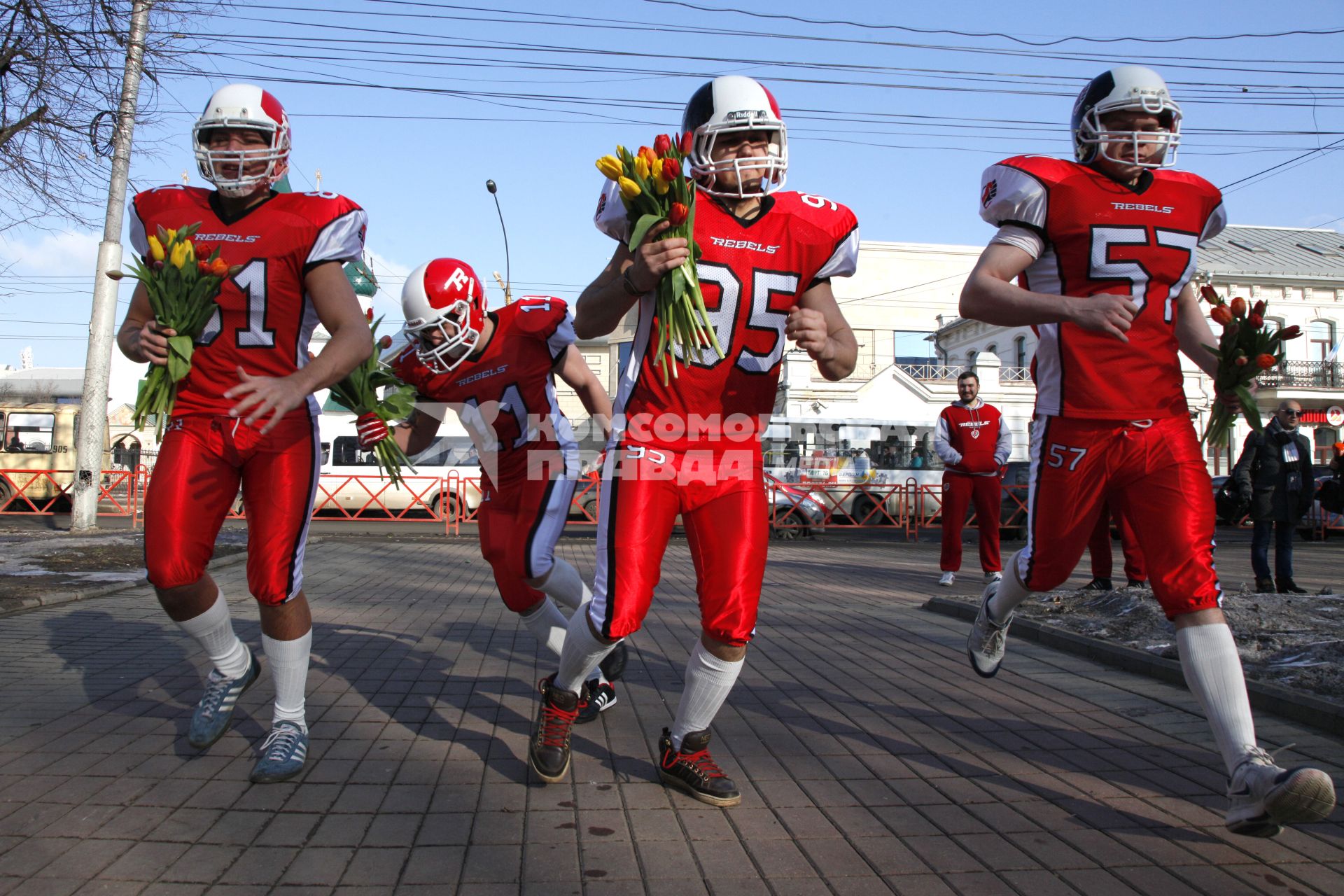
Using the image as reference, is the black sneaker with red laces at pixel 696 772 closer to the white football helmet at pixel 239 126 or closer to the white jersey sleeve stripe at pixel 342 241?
the white jersey sleeve stripe at pixel 342 241

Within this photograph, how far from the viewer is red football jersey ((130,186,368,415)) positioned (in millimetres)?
3834

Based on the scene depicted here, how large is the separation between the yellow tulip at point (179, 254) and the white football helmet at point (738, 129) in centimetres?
187

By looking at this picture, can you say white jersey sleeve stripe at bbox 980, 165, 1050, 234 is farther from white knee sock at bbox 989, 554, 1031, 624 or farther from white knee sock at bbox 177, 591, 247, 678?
white knee sock at bbox 177, 591, 247, 678

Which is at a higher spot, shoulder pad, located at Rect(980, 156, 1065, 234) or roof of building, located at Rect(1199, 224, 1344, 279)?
roof of building, located at Rect(1199, 224, 1344, 279)

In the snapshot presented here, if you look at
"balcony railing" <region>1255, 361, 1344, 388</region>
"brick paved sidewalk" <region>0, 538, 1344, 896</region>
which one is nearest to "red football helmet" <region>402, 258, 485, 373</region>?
"brick paved sidewalk" <region>0, 538, 1344, 896</region>

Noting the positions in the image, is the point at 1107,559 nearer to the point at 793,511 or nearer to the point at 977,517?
the point at 977,517

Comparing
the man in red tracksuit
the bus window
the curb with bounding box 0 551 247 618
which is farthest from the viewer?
the bus window

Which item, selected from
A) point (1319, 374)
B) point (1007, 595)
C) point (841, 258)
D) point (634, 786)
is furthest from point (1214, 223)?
point (1319, 374)

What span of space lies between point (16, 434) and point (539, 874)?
26865 mm

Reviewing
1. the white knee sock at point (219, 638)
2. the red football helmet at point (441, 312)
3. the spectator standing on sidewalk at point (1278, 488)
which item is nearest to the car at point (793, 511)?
Answer: the spectator standing on sidewalk at point (1278, 488)

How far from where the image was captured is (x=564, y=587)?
504cm

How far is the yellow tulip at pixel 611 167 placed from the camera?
3201 millimetres

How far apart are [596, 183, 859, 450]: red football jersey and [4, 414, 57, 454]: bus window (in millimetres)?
25290

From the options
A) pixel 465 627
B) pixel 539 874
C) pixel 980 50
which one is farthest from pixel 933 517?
pixel 539 874
